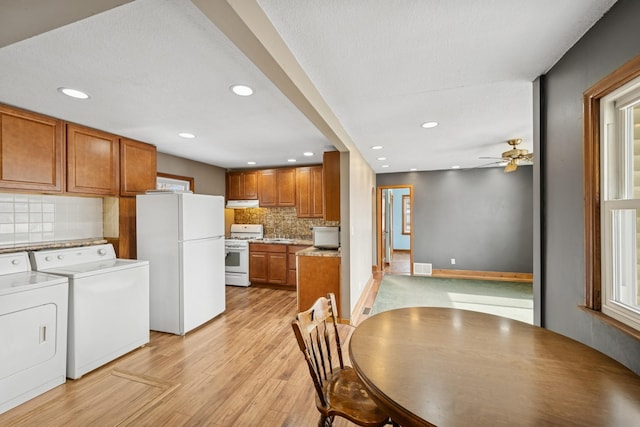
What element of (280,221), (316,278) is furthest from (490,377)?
(280,221)

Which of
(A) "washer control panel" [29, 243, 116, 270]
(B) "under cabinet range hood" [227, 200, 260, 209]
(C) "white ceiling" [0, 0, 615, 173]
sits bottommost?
(A) "washer control panel" [29, 243, 116, 270]

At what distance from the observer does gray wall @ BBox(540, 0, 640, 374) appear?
3.65ft

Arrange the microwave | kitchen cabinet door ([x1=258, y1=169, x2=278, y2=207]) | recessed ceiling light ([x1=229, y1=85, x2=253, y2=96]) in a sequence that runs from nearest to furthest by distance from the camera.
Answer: recessed ceiling light ([x1=229, y1=85, x2=253, y2=96])
the microwave
kitchen cabinet door ([x1=258, y1=169, x2=278, y2=207])

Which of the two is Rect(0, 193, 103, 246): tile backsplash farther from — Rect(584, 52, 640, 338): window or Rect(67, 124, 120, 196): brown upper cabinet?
Rect(584, 52, 640, 338): window

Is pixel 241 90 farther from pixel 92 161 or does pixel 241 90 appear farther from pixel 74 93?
pixel 92 161

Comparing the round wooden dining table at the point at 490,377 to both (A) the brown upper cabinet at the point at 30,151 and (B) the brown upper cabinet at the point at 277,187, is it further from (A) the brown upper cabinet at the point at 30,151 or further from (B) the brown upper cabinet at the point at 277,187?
(B) the brown upper cabinet at the point at 277,187

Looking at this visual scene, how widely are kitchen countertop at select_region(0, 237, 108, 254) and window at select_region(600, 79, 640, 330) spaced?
414 cm

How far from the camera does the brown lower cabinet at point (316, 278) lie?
334 cm

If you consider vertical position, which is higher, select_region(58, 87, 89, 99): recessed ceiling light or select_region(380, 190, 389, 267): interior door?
select_region(58, 87, 89, 99): recessed ceiling light

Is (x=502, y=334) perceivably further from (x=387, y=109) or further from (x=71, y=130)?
(x=71, y=130)

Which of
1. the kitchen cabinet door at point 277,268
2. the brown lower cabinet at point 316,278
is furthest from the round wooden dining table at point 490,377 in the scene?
the kitchen cabinet door at point 277,268

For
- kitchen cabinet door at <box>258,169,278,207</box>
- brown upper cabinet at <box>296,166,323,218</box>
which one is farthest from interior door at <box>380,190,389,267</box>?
kitchen cabinet door at <box>258,169,278,207</box>

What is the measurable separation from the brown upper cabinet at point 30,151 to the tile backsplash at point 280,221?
3200mm

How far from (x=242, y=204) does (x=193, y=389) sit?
360 centimetres
